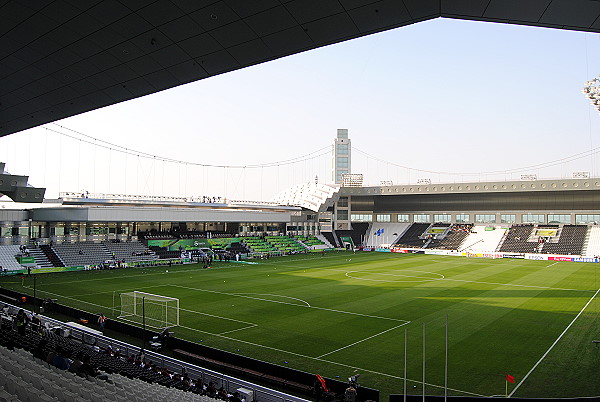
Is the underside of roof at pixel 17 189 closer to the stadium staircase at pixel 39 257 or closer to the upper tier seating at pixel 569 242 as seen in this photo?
the stadium staircase at pixel 39 257

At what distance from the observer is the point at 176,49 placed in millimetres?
6445

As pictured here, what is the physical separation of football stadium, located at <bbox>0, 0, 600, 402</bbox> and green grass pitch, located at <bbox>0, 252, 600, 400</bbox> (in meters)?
0.14

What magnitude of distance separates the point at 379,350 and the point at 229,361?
20.6 feet

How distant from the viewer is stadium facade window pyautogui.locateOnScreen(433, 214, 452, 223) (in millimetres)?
78562

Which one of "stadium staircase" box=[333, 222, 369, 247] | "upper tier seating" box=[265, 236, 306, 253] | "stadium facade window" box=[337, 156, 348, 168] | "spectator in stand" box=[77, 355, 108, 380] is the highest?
"stadium facade window" box=[337, 156, 348, 168]

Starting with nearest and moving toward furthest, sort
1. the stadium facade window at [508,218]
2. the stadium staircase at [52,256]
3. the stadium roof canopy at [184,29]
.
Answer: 1. the stadium roof canopy at [184,29]
2. the stadium staircase at [52,256]
3. the stadium facade window at [508,218]

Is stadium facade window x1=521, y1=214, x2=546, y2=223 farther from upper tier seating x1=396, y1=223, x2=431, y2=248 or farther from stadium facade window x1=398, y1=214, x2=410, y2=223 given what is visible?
stadium facade window x1=398, y1=214, x2=410, y2=223

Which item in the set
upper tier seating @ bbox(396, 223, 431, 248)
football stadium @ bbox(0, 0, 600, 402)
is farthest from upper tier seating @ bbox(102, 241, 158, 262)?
upper tier seating @ bbox(396, 223, 431, 248)

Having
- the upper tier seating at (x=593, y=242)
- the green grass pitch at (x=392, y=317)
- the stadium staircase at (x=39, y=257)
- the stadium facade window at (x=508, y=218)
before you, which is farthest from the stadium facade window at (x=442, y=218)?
the stadium staircase at (x=39, y=257)

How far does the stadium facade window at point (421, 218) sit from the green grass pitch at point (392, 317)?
3278 cm

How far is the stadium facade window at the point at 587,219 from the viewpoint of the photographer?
67000 millimetres

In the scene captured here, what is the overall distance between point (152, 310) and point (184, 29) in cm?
2186

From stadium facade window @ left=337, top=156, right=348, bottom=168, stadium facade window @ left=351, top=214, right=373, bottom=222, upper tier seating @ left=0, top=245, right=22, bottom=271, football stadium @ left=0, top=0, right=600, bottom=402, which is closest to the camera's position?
football stadium @ left=0, top=0, right=600, bottom=402

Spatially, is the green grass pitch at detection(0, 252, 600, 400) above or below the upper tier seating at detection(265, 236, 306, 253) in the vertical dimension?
below
